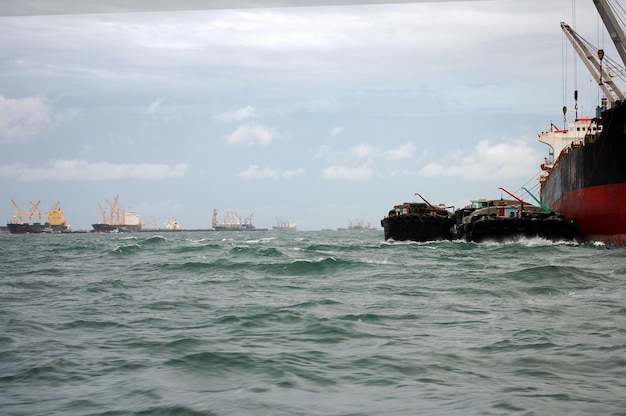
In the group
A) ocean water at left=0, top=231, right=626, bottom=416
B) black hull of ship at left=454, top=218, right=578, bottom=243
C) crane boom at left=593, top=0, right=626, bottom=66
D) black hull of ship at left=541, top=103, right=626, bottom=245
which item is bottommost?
ocean water at left=0, top=231, right=626, bottom=416

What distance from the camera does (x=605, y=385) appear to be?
816 centimetres

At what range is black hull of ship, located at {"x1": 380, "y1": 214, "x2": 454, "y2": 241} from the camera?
59.1 meters

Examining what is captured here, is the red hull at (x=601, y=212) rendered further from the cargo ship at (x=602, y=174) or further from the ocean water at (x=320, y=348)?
the ocean water at (x=320, y=348)

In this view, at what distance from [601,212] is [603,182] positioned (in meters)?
1.81

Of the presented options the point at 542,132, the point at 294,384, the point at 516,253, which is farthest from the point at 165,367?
the point at 542,132

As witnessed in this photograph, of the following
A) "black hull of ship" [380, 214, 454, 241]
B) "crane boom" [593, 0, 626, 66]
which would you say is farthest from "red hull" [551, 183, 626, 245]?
"black hull of ship" [380, 214, 454, 241]

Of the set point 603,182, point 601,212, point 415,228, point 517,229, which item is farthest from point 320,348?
point 415,228

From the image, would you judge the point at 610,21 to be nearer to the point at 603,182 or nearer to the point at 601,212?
the point at 603,182

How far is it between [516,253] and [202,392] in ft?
92.8

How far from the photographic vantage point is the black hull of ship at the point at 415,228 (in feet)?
194

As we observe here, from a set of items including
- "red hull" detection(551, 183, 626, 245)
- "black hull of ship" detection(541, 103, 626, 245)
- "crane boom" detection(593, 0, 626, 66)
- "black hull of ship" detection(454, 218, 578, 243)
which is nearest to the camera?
"red hull" detection(551, 183, 626, 245)

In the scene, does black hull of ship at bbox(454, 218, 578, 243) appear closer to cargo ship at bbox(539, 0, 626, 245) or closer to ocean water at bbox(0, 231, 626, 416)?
cargo ship at bbox(539, 0, 626, 245)

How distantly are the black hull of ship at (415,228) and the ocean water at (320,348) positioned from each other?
1512 inches

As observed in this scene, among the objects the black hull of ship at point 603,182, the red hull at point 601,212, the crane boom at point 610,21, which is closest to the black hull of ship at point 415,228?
the red hull at point 601,212
